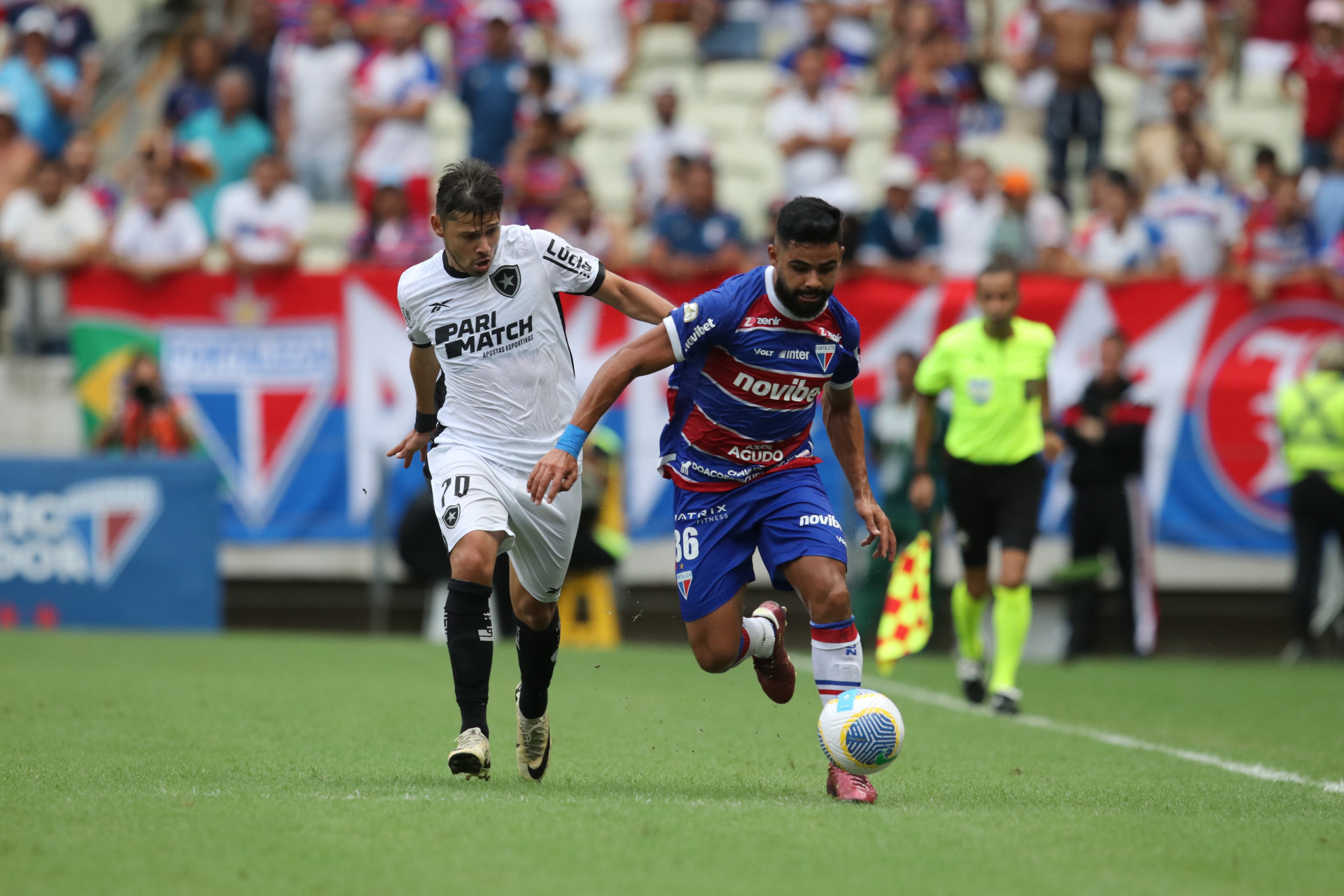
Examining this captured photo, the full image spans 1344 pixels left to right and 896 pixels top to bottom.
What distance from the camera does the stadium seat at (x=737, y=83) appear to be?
66.2 ft

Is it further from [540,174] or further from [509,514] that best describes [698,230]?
[509,514]

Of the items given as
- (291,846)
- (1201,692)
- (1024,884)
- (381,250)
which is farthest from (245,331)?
(1024,884)

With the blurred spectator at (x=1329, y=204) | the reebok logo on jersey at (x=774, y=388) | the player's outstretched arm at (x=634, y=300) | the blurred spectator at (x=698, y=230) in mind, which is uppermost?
the blurred spectator at (x=1329, y=204)

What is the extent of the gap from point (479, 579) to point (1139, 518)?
9.85 metres

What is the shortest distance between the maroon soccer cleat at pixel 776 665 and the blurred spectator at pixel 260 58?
44.2 feet

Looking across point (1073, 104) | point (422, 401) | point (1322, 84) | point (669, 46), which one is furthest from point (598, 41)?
point (422, 401)

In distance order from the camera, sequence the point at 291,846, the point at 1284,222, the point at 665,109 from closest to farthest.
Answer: the point at 291,846
the point at 1284,222
the point at 665,109

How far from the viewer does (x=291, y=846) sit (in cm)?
502

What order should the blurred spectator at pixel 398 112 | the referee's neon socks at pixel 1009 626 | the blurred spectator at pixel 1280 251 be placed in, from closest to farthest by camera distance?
1. the referee's neon socks at pixel 1009 626
2. the blurred spectator at pixel 1280 251
3. the blurred spectator at pixel 398 112

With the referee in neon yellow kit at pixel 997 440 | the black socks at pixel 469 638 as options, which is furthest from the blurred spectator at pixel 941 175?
the black socks at pixel 469 638

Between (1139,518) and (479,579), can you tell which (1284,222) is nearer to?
(1139,518)

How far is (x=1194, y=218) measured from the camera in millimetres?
16594

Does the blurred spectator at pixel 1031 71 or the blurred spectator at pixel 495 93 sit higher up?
the blurred spectator at pixel 1031 71

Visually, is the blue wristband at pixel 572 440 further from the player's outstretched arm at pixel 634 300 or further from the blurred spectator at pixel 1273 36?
the blurred spectator at pixel 1273 36
